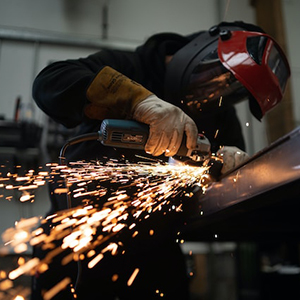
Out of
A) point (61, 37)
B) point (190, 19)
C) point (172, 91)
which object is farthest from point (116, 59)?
point (190, 19)

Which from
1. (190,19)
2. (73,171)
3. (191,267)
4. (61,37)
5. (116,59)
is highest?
(190,19)

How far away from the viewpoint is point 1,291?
1.80m

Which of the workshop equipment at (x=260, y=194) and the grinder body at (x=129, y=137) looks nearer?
the workshop equipment at (x=260, y=194)

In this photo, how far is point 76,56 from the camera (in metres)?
2.64

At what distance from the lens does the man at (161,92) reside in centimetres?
104

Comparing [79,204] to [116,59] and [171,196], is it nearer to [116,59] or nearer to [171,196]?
[171,196]

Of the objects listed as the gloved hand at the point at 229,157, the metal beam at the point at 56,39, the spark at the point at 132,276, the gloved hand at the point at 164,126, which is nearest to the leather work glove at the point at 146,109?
the gloved hand at the point at 164,126

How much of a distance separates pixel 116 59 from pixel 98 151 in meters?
0.38

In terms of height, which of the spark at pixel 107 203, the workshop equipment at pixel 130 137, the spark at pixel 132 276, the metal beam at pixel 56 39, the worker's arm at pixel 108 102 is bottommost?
the spark at pixel 132 276

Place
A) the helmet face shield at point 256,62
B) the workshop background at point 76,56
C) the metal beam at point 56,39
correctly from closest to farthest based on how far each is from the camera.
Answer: the helmet face shield at point 256,62
the workshop background at point 76,56
the metal beam at point 56,39

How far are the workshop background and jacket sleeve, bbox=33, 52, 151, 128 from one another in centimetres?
116

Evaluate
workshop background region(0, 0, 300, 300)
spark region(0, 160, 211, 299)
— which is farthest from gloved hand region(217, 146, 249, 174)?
workshop background region(0, 0, 300, 300)

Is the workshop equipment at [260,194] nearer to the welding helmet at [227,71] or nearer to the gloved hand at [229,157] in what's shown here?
the gloved hand at [229,157]

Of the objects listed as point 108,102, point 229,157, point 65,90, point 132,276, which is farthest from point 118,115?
point 132,276
